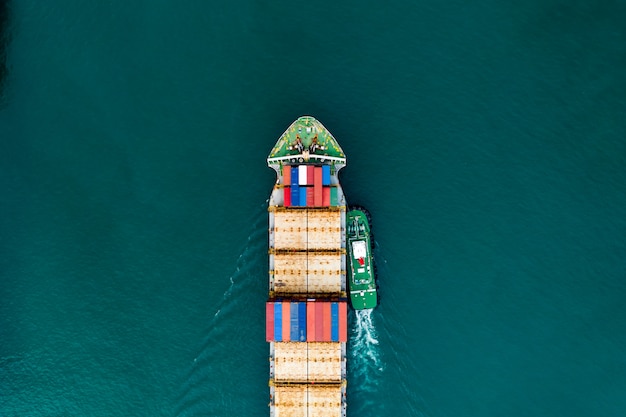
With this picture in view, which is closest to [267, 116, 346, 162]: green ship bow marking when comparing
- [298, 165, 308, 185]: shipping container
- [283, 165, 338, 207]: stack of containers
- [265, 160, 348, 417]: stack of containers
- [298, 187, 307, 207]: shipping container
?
[265, 160, 348, 417]: stack of containers

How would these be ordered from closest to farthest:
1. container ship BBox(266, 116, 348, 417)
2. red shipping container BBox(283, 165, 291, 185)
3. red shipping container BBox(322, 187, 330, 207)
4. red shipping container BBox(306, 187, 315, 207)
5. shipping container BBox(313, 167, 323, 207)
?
container ship BBox(266, 116, 348, 417)
shipping container BBox(313, 167, 323, 207)
red shipping container BBox(306, 187, 315, 207)
red shipping container BBox(322, 187, 330, 207)
red shipping container BBox(283, 165, 291, 185)

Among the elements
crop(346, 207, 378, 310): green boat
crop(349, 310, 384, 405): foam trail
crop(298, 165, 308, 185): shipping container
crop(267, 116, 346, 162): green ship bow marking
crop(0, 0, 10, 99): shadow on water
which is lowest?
crop(349, 310, 384, 405): foam trail

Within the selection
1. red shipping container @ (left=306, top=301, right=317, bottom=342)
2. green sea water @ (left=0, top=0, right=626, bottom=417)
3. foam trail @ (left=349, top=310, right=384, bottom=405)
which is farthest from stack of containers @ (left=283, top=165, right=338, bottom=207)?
foam trail @ (left=349, top=310, right=384, bottom=405)

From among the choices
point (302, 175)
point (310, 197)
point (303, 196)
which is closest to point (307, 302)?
point (310, 197)

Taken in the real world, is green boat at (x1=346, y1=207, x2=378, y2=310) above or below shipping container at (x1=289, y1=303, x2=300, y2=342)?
above

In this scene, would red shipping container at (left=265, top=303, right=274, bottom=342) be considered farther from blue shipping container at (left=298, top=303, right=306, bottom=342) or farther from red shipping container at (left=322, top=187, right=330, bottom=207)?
red shipping container at (left=322, top=187, right=330, bottom=207)

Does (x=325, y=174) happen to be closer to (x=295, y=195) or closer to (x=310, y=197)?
(x=310, y=197)

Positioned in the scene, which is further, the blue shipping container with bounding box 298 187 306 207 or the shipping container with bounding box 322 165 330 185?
the shipping container with bounding box 322 165 330 185

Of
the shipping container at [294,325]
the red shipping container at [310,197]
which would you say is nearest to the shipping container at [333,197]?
the red shipping container at [310,197]

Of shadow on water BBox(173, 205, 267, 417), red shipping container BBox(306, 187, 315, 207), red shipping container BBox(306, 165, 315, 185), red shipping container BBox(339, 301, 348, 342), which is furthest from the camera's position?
shadow on water BBox(173, 205, 267, 417)
